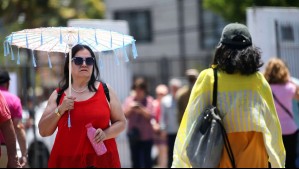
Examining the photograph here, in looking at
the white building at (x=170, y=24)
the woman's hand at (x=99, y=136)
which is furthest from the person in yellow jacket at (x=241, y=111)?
the white building at (x=170, y=24)

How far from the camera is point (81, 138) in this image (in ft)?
23.0

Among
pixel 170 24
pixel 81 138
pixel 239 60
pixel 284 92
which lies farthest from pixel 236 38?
pixel 170 24

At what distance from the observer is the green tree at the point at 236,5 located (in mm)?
21280

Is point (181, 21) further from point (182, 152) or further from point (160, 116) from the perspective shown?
point (182, 152)

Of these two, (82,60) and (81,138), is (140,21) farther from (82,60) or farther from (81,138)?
(81,138)

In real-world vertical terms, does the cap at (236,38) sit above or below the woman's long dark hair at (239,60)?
above

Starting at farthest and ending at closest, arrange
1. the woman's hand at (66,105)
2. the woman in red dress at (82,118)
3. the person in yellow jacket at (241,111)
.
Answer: the woman in red dress at (82,118)
the woman's hand at (66,105)
the person in yellow jacket at (241,111)

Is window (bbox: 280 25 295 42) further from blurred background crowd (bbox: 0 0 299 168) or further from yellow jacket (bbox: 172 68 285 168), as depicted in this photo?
yellow jacket (bbox: 172 68 285 168)

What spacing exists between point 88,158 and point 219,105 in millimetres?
1553

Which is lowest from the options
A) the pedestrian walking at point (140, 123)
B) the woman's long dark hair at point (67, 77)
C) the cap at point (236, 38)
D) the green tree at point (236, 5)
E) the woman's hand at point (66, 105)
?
the pedestrian walking at point (140, 123)

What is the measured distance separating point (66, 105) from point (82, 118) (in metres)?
0.21

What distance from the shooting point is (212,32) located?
33.2 metres

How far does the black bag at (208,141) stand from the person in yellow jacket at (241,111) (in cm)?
5

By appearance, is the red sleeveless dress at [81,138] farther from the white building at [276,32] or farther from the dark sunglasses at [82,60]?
the white building at [276,32]
